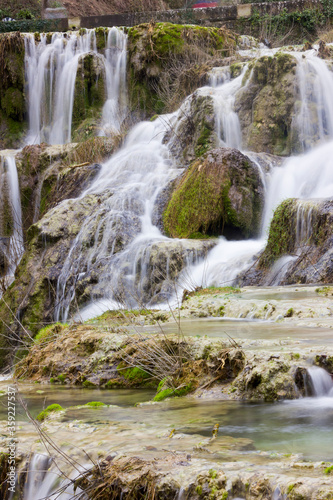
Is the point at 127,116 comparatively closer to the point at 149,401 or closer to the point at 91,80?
the point at 91,80

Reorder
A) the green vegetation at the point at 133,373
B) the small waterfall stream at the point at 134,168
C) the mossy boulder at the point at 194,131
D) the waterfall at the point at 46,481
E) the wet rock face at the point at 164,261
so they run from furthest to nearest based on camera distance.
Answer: the mossy boulder at the point at 194,131
the small waterfall stream at the point at 134,168
the wet rock face at the point at 164,261
the green vegetation at the point at 133,373
the waterfall at the point at 46,481

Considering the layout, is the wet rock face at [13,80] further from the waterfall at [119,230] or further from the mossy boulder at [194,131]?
the waterfall at [119,230]

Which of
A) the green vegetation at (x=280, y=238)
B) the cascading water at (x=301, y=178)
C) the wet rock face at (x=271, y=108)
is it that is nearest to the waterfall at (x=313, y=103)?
the cascading water at (x=301, y=178)

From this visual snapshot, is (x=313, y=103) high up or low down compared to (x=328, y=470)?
up

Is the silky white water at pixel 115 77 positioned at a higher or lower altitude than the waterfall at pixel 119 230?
higher

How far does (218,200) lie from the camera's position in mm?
13609

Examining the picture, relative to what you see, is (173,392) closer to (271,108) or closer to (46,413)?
(46,413)

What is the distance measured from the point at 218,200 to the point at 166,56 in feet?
41.5

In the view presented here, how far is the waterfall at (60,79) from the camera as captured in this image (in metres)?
26.0

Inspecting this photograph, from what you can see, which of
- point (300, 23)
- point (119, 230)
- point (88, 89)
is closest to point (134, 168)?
point (119, 230)

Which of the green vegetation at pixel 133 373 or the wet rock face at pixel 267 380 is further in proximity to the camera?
the green vegetation at pixel 133 373

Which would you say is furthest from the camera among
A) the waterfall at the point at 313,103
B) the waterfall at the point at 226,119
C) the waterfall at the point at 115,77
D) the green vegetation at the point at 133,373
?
the waterfall at the point at 115,77

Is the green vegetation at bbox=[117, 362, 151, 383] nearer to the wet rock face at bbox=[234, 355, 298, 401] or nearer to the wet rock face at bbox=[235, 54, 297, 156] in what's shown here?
the wet rock face at bbox=[234, 355, 298, 401]

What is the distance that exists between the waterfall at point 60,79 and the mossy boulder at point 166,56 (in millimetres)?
763
